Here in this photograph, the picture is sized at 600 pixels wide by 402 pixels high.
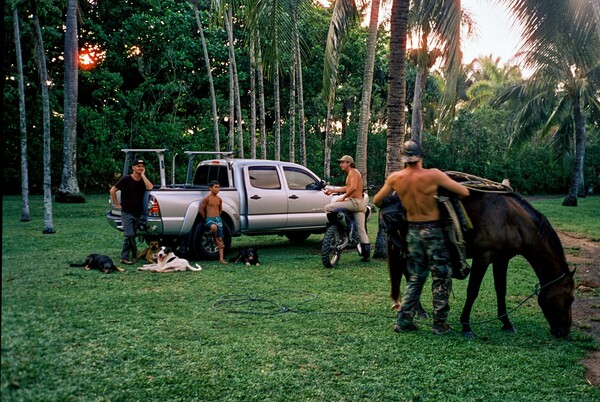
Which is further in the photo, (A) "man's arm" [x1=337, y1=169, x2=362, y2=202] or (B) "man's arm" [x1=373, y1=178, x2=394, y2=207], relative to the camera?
(A) "man's arm" [x1=337, y1=169, x2=362, y2=202]

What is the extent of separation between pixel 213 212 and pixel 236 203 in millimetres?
940

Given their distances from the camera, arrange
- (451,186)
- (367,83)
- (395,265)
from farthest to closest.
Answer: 1. (367,83)
2. (395,265)
3. (451,186)

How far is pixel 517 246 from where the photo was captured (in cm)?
598

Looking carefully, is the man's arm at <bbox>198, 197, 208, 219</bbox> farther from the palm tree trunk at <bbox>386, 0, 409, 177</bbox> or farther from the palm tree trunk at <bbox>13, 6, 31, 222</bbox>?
the palm tree trunk at <bbox>13, 6, 31, 222</bbox>

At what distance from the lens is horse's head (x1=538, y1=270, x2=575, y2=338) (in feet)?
19.0

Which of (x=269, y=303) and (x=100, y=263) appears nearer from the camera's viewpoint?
(x=269, y=303)

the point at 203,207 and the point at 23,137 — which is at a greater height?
the point at 23,137

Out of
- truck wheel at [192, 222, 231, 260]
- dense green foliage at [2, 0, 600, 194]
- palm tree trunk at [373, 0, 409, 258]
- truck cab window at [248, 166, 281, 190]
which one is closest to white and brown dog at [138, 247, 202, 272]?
truck wheel at [192, 222, 231, 260]

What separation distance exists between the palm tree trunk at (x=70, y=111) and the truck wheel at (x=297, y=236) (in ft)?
37.0

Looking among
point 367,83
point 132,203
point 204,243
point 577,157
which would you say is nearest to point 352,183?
point 204,243

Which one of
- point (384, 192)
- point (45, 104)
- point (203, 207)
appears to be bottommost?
point (203, 207)

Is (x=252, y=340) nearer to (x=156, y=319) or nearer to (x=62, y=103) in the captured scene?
(x=156, y=319)

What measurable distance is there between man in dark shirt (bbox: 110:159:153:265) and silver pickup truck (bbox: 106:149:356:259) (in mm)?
191

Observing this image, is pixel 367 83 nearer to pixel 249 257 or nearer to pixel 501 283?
pixel 249 257
